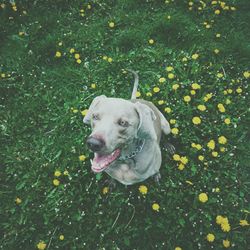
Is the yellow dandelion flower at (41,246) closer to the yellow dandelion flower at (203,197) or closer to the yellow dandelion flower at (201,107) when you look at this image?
the yellow dandelion flower at (203,197)

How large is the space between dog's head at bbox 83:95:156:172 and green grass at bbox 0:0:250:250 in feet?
3.30

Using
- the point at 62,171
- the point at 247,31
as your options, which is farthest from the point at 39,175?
the point at 247,31

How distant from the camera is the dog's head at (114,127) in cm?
266

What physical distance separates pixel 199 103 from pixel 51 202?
2281 mm

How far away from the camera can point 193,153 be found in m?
3.92

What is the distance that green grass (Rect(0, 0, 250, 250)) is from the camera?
362cm

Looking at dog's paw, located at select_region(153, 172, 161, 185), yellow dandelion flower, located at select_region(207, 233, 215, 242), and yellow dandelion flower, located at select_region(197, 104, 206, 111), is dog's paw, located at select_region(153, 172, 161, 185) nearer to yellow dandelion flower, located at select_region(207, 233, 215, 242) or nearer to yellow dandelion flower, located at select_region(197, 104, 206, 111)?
yellow dandelion flower, located at select_region(207, 233, 215, 242)

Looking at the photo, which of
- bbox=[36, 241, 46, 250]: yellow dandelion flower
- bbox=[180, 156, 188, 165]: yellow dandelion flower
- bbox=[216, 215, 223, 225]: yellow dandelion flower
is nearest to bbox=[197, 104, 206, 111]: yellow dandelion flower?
bbox=[180, 156, 188, 165]: yellow dandelion flower

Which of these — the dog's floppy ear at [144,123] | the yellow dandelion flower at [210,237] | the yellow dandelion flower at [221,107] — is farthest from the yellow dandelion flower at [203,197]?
the yellow dandelion flower at [221,107]

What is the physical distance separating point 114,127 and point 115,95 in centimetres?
185

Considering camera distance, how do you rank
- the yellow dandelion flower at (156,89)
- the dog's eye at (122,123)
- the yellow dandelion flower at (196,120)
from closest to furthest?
1. the dog's eye at (122,123)
2. the yellow dandelion flower at (196,120)
3. the yellow dandelion flower at (156,89)

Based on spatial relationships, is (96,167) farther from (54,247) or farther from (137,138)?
(54,247)

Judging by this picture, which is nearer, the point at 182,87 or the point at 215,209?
the point at 215,209

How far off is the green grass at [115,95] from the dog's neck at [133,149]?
2.27 feet
